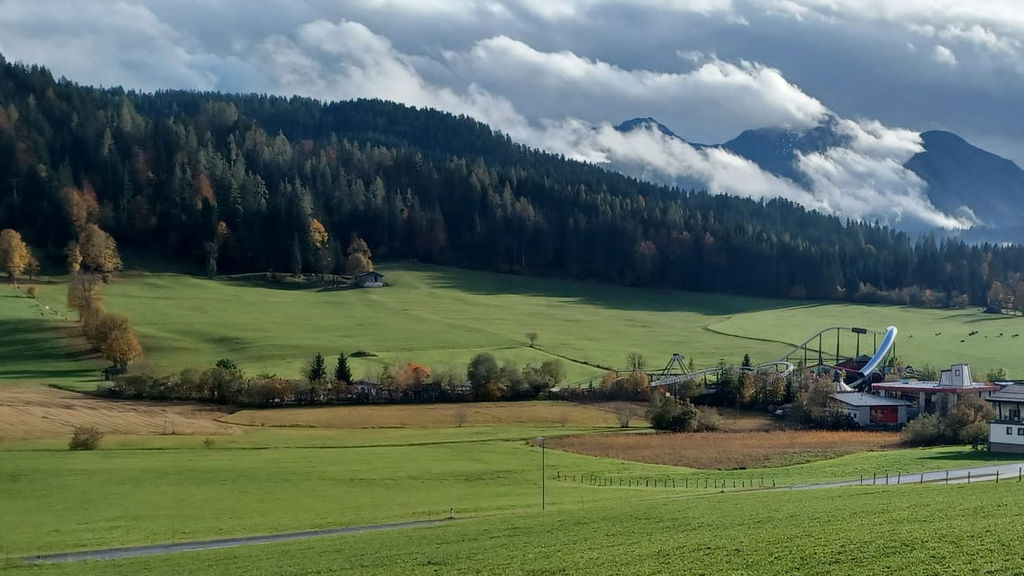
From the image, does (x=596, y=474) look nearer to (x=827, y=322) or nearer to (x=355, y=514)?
(x=355, y=514)

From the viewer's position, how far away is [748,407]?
11381cm

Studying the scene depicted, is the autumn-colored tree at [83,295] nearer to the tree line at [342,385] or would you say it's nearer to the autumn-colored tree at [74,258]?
the autumn-colored tree at [74,258]

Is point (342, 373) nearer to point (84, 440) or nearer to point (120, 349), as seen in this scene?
point (120, 349)

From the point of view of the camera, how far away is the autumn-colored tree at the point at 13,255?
15538cm

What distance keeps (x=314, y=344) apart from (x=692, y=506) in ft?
313

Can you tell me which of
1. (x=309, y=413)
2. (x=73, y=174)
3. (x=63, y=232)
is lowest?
(x=309, y=413)

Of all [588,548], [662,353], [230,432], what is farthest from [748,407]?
[588,548]

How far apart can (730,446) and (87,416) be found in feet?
186

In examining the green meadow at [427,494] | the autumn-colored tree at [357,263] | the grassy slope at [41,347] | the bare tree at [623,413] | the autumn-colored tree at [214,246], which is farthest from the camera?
the autumn-colored tree at [357,263]

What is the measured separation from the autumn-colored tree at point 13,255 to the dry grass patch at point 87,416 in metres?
60.8

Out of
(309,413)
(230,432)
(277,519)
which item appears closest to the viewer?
(277,519)

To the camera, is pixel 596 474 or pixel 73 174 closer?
pixel 596 474

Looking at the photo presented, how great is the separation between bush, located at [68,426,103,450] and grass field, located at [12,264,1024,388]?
3547cm

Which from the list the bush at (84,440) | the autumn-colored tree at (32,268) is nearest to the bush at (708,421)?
the bush at (84,440)
